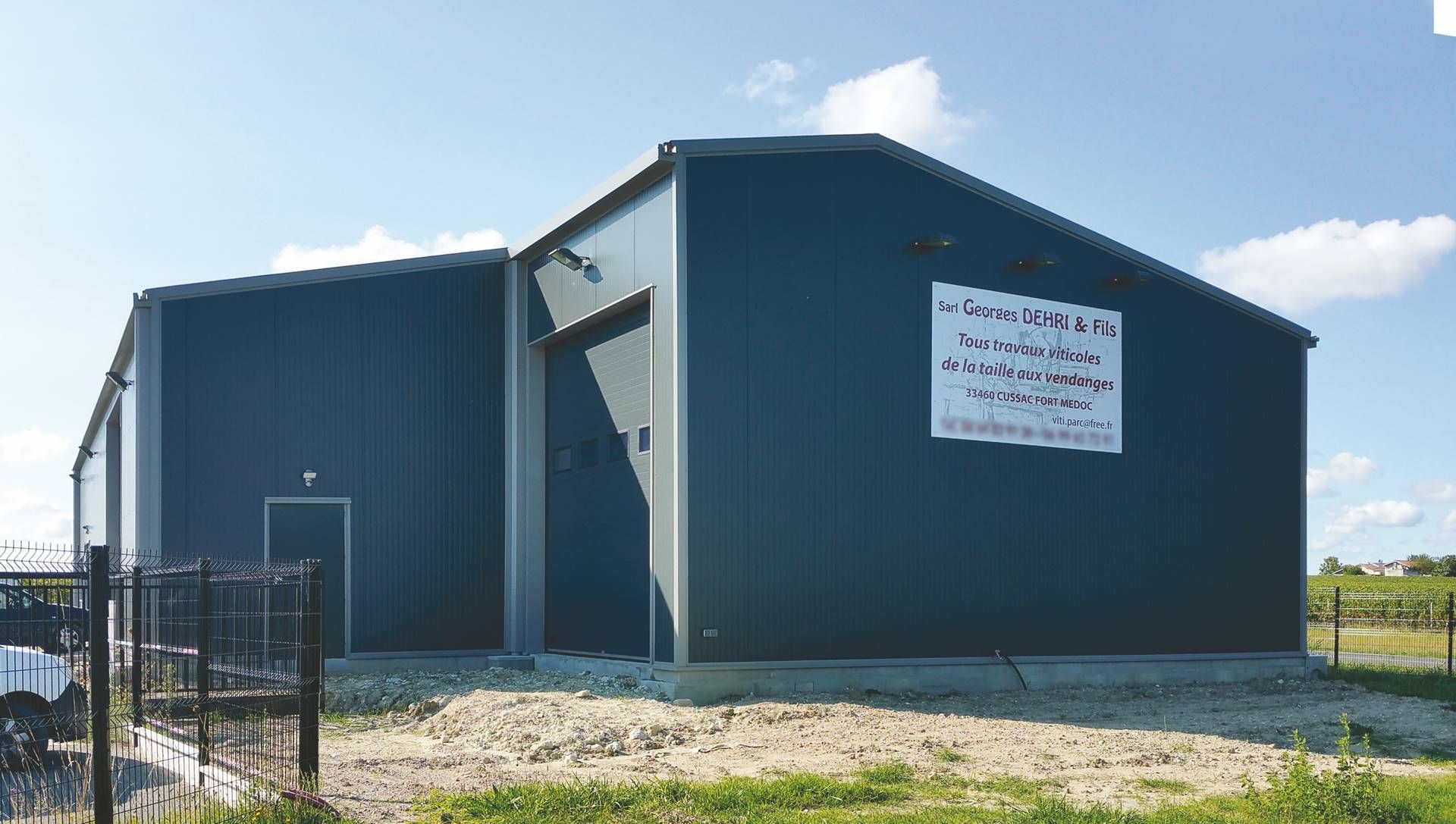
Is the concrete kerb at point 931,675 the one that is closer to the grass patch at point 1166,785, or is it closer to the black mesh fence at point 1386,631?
the black mesh fence at point 1386,631

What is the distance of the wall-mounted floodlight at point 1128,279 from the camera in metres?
21.9

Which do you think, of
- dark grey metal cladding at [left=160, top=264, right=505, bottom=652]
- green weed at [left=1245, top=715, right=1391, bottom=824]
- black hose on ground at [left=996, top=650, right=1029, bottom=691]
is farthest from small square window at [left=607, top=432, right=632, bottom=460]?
green weed at [left=1245, top=715, right=1391, bottom=824]

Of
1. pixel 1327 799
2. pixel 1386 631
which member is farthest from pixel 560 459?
pixel 1386 631

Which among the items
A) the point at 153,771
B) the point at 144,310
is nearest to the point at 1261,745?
the point at 153,771

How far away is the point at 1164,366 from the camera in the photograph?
22.5 m

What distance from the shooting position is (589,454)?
68.9ft

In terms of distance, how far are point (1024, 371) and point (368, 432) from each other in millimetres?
11176

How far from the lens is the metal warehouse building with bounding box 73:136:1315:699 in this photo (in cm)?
1802

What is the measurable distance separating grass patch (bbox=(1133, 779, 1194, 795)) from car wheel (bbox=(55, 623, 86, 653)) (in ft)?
28.7

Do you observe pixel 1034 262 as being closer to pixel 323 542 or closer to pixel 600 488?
pixel 600 488

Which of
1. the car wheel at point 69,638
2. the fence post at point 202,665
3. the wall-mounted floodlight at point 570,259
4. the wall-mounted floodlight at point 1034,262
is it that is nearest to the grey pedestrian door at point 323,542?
the wall-mounted floodlight at point 570,259

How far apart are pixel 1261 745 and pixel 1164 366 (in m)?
9.75

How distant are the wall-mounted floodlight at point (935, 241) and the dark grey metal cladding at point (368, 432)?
792 cm

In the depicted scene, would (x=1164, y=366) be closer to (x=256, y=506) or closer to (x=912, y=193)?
(x=912, y=193)
